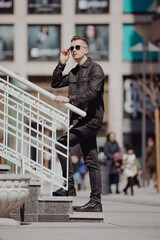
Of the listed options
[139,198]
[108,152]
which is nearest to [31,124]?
[139,198]

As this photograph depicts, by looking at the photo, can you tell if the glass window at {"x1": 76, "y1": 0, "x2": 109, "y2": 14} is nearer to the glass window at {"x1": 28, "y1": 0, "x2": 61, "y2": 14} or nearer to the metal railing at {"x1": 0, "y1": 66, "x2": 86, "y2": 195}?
the glass window at {"x1": 28, "y1": 0, "x2": 61, "y2": 14}

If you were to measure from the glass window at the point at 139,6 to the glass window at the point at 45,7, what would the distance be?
152 inches

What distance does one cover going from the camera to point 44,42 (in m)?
53.0

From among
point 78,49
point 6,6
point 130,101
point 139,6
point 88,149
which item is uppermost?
point 6,6

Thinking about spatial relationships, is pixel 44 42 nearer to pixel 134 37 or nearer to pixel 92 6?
pixel 92 6

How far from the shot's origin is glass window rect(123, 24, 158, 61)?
51969mm

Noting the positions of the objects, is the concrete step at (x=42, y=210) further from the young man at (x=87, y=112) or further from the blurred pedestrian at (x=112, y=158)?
the blurred pedestrian at (x=112, y=158)

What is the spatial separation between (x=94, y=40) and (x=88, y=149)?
4201 cm

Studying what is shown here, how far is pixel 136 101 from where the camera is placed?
170 feet

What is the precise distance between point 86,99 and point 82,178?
744 inches

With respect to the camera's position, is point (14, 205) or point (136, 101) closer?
point (14, 205)

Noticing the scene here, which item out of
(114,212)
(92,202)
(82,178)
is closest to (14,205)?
(92,202)

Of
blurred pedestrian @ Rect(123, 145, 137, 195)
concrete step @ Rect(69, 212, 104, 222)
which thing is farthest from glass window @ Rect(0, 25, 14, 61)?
concrete step @ Rect(69, 212, 104, 222)

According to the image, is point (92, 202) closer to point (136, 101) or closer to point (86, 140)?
point (86, 140)
